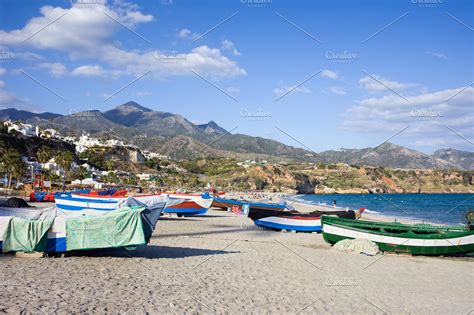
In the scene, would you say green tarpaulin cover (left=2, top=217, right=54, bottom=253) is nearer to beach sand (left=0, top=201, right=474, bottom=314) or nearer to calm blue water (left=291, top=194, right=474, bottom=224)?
beach sand (left=0, top=201, right=474, bottom=314)

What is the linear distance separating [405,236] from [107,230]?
11783 mm

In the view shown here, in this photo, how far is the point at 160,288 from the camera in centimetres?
884

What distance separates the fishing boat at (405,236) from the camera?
17.0 m

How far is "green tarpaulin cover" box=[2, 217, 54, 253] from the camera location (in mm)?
11266

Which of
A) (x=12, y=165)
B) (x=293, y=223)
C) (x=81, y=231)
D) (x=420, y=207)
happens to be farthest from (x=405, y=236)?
(x=420, y=207)

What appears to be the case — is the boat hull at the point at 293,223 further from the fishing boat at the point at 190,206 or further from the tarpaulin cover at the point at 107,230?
the tarpaulin cover at the point at 107,230

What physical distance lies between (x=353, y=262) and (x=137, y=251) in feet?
24.2

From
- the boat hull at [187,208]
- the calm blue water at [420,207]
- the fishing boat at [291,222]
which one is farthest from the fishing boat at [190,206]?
the calm blue water at [420,207]

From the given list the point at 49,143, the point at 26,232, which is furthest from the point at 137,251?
the point at 49,143

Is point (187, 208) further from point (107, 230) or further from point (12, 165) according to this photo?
point (12, 165)

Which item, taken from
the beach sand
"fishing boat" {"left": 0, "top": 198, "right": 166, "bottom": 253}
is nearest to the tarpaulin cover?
"fishing boat" {"left": 0, "top": 198, "right": 166, "bottom": 253}

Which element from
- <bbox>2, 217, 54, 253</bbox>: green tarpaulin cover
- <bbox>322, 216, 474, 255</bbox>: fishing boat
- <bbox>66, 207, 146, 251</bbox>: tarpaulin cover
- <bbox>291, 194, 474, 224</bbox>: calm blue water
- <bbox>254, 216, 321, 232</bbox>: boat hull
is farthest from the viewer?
<bbox>291, 194, 474, 224</bbox>: calm blue water

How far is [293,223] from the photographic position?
2364cm

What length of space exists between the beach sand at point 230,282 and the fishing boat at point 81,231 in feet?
1.51
